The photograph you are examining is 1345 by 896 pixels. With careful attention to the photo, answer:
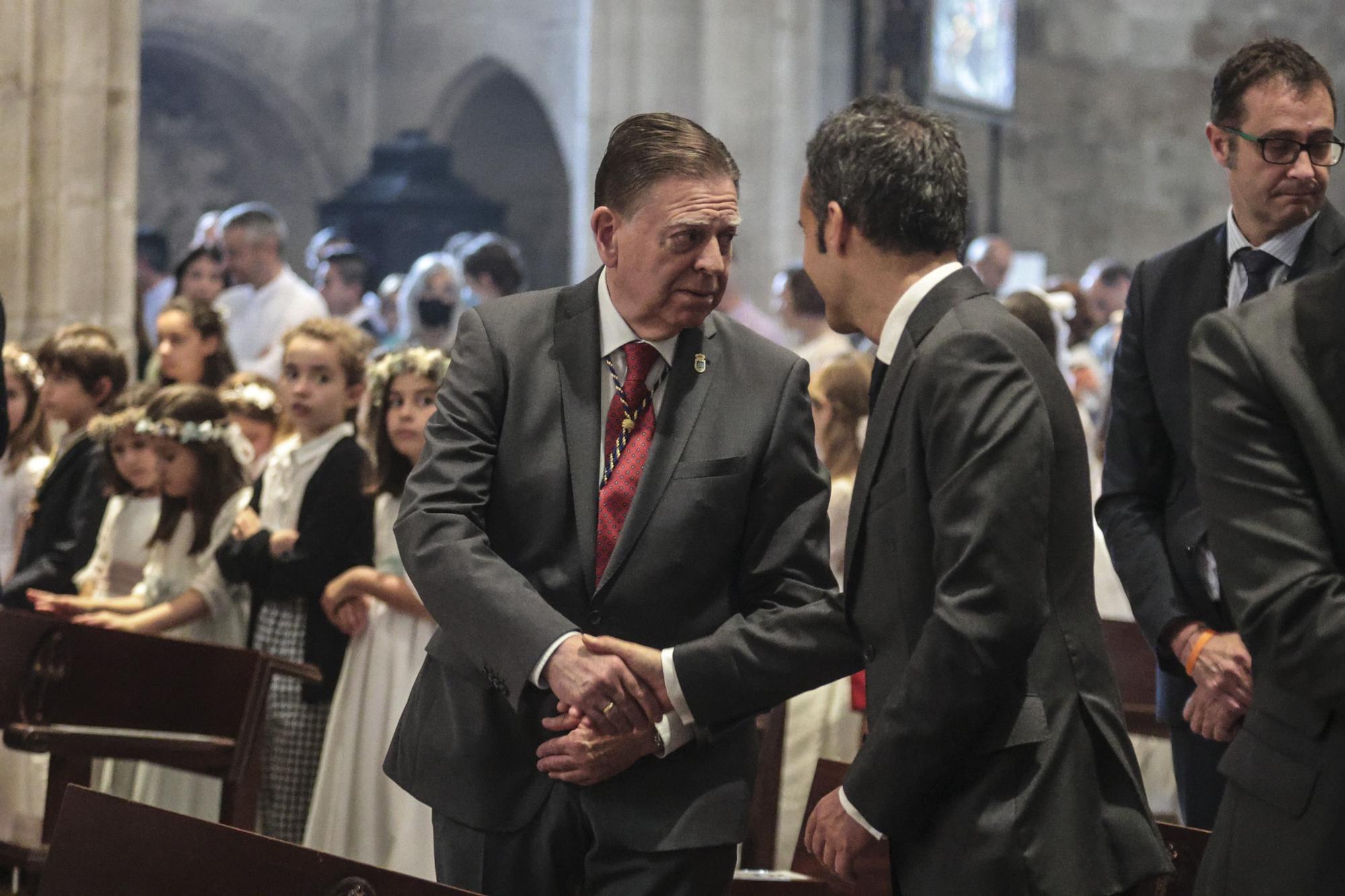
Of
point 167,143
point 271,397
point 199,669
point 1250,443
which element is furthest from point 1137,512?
point 167,143

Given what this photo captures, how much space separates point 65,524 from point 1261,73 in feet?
13.5

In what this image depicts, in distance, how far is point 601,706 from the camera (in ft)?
8.62

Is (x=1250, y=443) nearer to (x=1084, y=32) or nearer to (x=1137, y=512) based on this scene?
(x=1137, y=512)

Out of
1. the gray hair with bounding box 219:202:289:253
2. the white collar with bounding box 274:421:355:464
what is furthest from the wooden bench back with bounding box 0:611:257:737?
the gray hair with bounding box 219:202:289:253

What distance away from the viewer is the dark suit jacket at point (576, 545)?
271 cm

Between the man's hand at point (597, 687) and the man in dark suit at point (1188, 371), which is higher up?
the man in dark suit at point (1188, 371)

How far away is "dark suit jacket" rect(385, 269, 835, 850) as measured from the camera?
8.89ft

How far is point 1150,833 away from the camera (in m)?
2.45

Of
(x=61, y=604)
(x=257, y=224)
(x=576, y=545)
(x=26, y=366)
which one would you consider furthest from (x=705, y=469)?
(x=257, y=224)

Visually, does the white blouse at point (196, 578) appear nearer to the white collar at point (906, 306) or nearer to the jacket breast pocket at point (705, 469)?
the jacket breast pocket at point (705, 469)

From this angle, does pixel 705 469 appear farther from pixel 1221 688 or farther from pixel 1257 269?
pixel 1257 269

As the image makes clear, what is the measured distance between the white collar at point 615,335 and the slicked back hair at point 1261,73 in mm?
1004

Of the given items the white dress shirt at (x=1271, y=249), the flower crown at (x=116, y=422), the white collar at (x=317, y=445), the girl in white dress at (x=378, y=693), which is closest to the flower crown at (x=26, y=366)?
the flower crown at (x=116, y=422)

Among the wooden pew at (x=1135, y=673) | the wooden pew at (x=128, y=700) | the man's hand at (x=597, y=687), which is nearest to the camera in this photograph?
the man's hand at (x=597, y=687)
